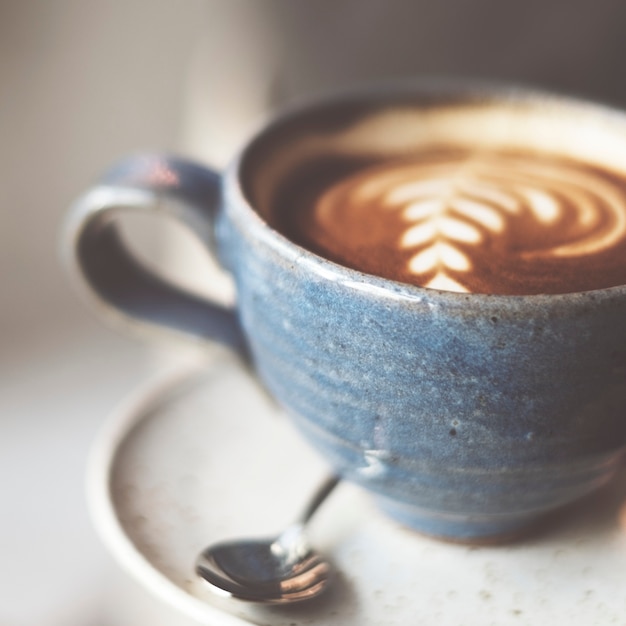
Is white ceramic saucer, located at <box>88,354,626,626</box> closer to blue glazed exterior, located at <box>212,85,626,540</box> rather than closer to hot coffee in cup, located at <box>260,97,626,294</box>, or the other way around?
blue glazed exterior, located at <box>212,85,626,540</box>

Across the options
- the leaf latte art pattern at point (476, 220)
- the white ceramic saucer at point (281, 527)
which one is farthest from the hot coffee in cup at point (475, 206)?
the white ceramic saucer at point (281, 527)

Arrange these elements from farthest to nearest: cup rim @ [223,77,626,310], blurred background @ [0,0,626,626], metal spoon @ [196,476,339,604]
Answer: blurred background @ [0,0,626,626] → metal spoon @ [196,476,339,604] → cup rim @ [223,77,626,310]

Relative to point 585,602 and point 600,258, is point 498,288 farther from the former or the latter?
point 585,602

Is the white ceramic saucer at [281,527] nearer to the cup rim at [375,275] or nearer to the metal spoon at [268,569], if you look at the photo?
the metal spoon at [268,569]

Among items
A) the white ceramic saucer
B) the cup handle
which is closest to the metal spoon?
the white ceramic saucer

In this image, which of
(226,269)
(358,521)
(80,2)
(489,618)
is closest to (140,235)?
(80,2)

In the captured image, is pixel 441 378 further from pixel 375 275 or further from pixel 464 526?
pixel 464 526
